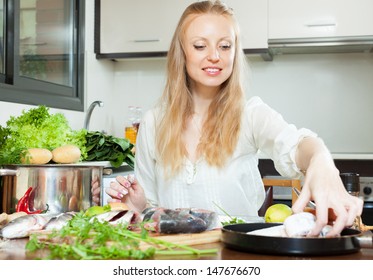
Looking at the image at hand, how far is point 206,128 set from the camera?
5.57ft

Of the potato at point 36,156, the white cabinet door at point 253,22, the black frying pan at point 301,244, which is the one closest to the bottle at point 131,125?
the white cabinet door at point 253,22

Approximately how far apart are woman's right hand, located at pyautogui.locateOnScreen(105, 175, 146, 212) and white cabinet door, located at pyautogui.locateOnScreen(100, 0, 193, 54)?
1.94 meters

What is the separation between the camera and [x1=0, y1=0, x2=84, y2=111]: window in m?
2.46

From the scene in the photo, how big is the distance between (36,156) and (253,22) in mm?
1851

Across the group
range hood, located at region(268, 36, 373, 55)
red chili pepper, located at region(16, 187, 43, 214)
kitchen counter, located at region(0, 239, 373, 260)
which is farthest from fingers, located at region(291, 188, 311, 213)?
range hood, located at region(268, 36, 373, 55)

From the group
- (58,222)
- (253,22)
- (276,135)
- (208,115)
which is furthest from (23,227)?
(253,22)

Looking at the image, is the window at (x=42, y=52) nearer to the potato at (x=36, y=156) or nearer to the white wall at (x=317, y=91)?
the white wall at (x=317, y=91)

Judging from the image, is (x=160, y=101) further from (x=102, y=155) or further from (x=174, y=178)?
(x=102, y=155)

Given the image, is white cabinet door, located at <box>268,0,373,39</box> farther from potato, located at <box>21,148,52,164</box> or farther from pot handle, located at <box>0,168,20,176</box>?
pot handle, located at <box>0,168,20,176</box>

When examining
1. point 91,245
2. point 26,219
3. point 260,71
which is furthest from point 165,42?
point 91,245

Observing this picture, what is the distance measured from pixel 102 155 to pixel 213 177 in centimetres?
100

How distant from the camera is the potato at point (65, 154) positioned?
68.1 inches

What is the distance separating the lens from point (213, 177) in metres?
1.64

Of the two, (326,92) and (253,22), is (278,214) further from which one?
(326,92)
